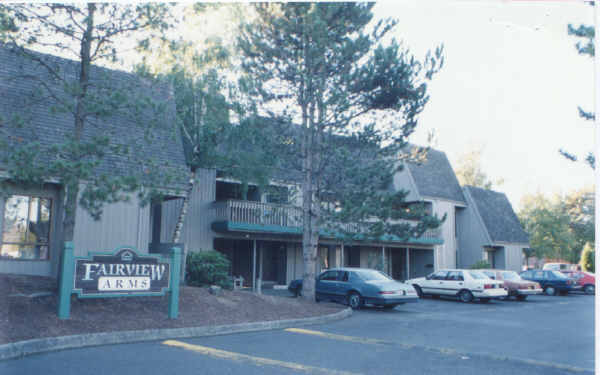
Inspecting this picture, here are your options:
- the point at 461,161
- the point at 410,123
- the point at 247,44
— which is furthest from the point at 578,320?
the point at 461,161

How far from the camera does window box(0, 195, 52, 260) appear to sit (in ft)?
51.6

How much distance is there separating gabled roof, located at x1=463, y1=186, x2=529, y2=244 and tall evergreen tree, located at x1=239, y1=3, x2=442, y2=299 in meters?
19.6

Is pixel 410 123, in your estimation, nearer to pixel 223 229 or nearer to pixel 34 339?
pixel 223 229

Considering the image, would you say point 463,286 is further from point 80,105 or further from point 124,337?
point 80,105

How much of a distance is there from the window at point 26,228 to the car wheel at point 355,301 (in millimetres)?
9581

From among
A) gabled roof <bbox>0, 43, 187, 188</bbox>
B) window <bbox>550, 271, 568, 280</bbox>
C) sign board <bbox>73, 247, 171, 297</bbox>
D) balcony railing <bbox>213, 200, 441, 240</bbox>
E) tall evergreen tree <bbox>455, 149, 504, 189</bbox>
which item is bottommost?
window <bbox>550, 271, 568, 280</bbox>

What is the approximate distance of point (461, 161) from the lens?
57594mm

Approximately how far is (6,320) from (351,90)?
1102 cm

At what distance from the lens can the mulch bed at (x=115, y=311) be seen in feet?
31.4

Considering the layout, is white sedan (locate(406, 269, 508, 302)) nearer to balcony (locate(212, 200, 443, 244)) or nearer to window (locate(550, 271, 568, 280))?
balcony (locate(212, 200, 443, 244))

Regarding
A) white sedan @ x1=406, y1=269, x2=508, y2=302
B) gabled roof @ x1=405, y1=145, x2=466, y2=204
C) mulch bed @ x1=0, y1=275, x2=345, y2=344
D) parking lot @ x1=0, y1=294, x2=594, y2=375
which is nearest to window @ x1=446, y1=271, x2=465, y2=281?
white sedan @ x1=406, y1=269, x2=508, y2=302

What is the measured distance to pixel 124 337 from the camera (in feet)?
32.2

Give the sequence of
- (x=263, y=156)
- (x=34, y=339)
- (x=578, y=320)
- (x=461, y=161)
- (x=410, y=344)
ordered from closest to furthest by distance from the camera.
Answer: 1. (x=34, y=339)
2. (x=410, y=344)
3. (x=578, y=320)
4. (x=263, y=156)
5. (x=461, y=161)

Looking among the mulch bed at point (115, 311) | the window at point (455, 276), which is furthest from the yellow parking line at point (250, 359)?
the window at point (455, 276)
